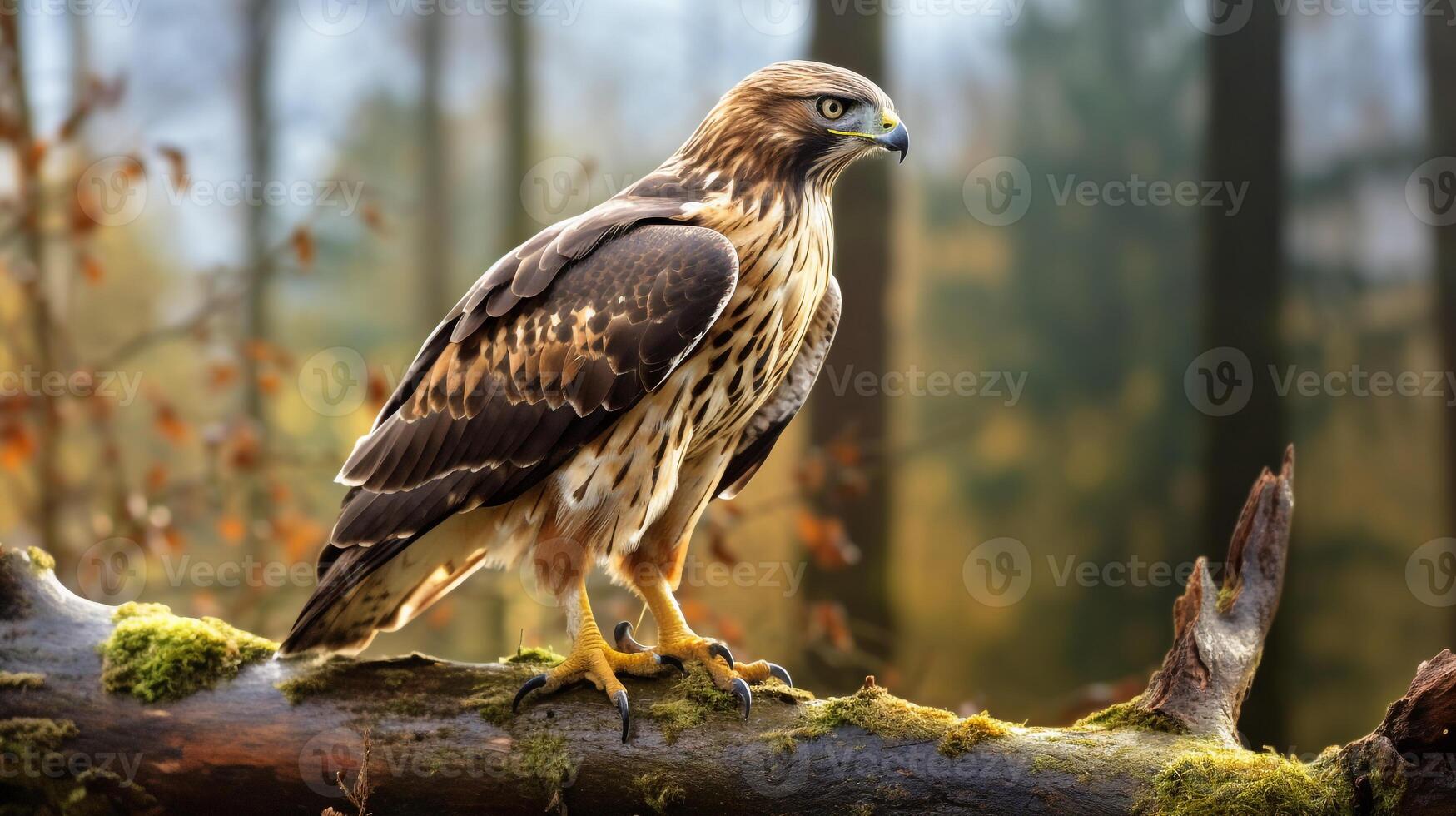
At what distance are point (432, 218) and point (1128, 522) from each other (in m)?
6.81

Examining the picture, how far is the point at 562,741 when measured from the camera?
275cm

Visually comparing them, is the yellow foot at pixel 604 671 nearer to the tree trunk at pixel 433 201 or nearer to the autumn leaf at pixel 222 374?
the autumn leaf at pixel 222 374

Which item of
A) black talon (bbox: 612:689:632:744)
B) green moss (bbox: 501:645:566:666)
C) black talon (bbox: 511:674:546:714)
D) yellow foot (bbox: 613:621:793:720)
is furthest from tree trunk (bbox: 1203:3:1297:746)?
black talon (bbox: 511:674:546:714)

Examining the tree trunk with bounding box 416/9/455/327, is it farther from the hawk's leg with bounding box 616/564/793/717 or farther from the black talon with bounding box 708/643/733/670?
the black talon with bounding box 708/643/733/670

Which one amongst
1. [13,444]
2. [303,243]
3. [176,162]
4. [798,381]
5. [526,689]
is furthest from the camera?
[303,243]

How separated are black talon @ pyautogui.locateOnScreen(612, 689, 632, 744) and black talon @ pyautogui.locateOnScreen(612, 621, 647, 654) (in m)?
0.37

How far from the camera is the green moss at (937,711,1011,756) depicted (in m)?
2.60

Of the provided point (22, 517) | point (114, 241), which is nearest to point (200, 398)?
point (114, 241)

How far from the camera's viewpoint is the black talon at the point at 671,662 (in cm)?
302

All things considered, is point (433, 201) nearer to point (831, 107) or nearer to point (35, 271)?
point (35, 271)

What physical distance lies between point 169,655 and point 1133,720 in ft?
8.66

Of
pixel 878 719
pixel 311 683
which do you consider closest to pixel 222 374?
pixel 311 683

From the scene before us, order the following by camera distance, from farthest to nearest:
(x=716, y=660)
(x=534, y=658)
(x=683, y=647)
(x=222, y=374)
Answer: (x=222, y=374) < (x=534, y=658) < (x=683, y=647) < (x=716, y=660)

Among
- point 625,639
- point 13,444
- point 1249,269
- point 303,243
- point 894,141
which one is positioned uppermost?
point 1249,269
